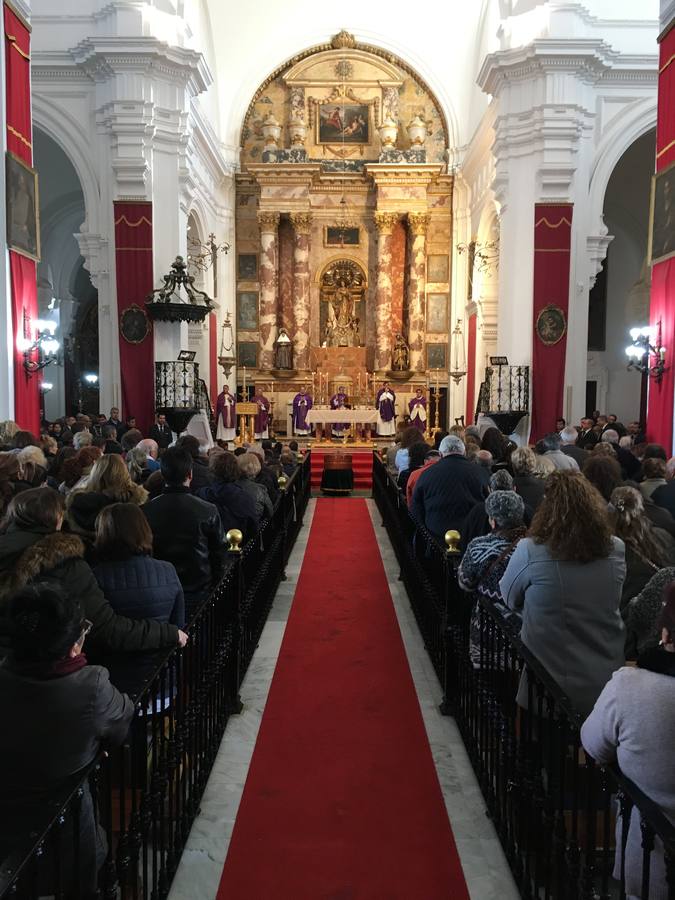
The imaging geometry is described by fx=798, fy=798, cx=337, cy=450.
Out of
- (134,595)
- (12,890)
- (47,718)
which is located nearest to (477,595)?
(134,595)

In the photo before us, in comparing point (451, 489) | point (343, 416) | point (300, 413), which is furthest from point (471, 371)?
point (451, 489)

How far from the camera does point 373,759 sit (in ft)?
14.8

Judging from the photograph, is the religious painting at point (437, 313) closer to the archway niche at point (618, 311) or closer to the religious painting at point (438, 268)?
the religious painting at point (438, 268)

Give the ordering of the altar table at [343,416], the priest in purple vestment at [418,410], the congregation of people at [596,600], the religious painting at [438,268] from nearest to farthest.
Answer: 1. the congregation of people at [596,600]
2. the altar table at [343,416]
3. the priest in purple vestment at [418,410]
4. the religious painting at [438,268]

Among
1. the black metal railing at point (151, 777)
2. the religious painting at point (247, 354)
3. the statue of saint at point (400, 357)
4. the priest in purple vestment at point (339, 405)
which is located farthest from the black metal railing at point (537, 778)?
the religious painting at point (247, 354)

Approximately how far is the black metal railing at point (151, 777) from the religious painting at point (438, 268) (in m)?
19.0

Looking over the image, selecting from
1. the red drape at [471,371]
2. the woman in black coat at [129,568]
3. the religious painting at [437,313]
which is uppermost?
the religious painting at [437,313]

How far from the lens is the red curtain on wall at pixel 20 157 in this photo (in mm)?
11078

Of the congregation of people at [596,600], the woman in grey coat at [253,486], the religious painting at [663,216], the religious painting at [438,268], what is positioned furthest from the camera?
the religious painting at [438,268]

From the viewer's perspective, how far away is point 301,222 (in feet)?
78.0

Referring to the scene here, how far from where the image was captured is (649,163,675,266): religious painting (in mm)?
11352

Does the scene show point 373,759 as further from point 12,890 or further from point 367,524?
point 367,524

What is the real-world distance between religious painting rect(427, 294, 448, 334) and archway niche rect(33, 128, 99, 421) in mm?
10171

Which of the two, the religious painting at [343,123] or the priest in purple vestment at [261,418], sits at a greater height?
the religious painting at [343,123]
